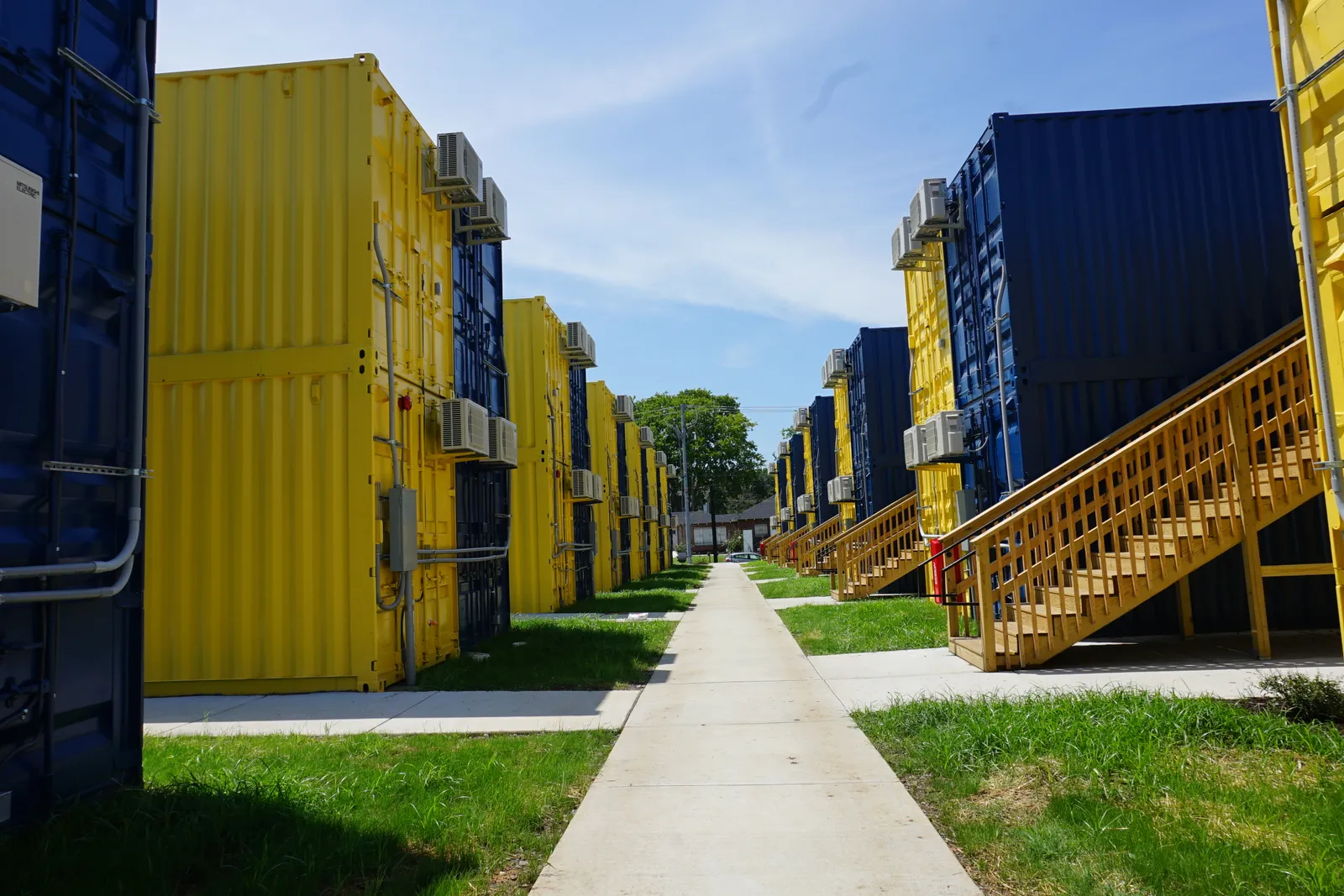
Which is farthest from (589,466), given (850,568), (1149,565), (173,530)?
(1149,565)

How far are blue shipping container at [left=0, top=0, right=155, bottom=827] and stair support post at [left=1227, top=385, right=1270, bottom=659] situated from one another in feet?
27.5

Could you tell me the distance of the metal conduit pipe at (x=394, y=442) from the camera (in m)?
8.09

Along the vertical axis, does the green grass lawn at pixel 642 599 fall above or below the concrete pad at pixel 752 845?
above

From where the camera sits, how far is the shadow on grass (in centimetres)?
328

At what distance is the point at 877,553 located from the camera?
17.5 m

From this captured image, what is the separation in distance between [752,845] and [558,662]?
544cm

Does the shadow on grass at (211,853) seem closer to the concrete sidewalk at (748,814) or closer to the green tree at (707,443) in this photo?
the concrete sidewalk at (748,814)

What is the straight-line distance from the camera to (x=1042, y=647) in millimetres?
7914

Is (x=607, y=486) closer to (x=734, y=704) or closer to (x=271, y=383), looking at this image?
(x=271, y=383)

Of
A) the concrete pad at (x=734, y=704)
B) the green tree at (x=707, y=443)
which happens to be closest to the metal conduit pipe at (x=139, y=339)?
the concrete pad at (x=734, y=704)

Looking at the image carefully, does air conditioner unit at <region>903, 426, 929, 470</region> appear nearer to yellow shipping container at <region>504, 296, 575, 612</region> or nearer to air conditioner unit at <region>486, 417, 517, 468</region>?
air conditioner unit at <region>486, 417, 517, 468</region>

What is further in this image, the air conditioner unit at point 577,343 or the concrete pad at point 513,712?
the air conditioner unit at point 577,343

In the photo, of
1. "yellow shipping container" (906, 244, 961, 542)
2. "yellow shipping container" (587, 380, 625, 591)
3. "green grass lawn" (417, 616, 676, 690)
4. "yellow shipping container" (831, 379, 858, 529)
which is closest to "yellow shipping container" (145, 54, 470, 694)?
"green grass lawn" (417, 616, 676, 690)

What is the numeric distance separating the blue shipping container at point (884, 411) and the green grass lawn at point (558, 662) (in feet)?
28.5
